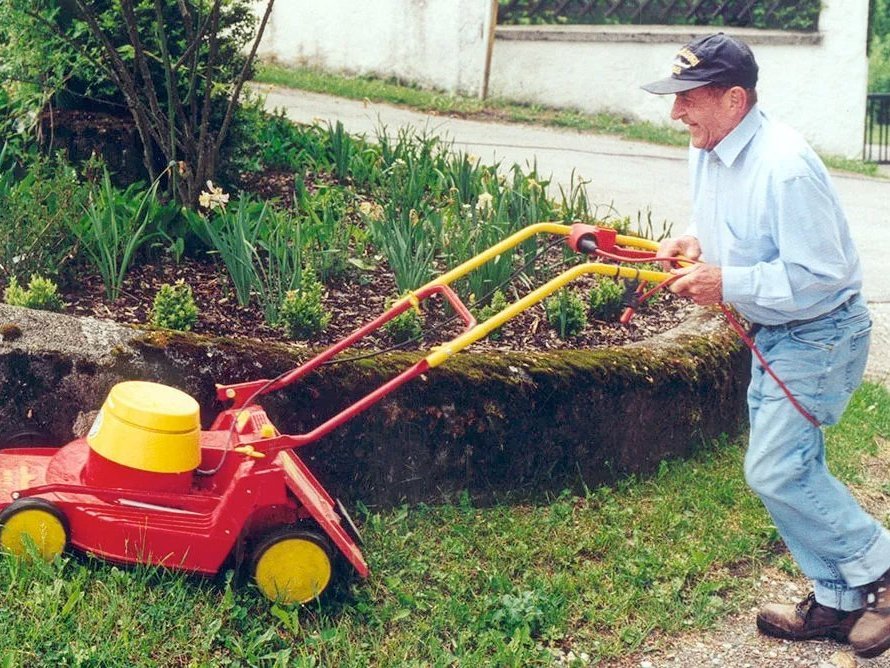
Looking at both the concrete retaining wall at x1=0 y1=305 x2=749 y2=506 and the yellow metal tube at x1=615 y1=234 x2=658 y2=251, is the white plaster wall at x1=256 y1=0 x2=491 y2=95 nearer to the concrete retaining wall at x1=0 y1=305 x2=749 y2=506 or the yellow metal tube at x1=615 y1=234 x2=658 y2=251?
the concrete retaining wall at x1=0 y1=305 x2=749 y2=506

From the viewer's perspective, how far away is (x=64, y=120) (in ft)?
18.9

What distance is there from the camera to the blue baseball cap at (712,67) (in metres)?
3.60

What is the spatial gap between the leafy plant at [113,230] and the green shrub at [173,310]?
10.5 inches

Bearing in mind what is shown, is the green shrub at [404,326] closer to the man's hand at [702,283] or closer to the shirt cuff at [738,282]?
the man's hand at [702,283]

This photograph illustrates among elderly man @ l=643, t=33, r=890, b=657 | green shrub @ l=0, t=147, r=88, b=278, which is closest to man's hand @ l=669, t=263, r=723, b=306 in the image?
elderly man @ l=643, t=33, r=890, b=657

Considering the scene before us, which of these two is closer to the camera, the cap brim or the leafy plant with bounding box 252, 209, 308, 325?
the cap brim

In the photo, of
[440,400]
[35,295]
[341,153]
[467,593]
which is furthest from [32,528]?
[341,153]

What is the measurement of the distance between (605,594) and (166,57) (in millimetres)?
2864

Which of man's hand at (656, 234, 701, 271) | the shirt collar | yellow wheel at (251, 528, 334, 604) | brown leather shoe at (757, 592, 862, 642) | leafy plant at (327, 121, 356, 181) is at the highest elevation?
the shirt collar

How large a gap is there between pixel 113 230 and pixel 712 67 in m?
2.39

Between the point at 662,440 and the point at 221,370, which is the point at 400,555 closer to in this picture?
the point at 221,370

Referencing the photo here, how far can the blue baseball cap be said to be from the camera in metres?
3.60

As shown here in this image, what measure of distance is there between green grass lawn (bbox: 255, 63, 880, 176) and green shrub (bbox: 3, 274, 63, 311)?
8.37 m

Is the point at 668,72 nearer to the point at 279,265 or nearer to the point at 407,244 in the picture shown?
the point at 407,244
